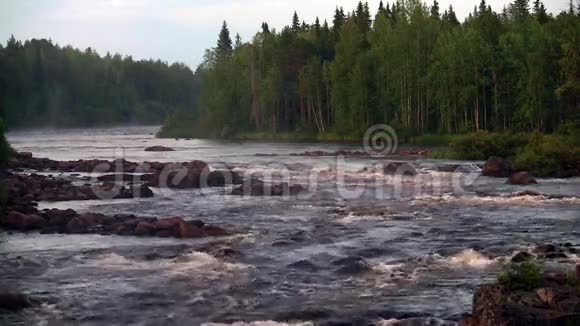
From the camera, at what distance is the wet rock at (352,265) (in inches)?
635

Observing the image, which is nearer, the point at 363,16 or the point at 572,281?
the point at 572,281

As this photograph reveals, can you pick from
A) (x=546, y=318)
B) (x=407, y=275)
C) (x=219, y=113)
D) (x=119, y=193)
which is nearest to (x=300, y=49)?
(x=219, y=113)

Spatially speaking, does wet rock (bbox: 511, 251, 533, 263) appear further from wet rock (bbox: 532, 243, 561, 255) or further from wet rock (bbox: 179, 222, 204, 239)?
wet rock (bbox: 179, 222, 204, 239)

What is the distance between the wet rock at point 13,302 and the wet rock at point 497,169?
92.4ft

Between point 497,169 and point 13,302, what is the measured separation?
93.9 feet

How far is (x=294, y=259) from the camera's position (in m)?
17.6

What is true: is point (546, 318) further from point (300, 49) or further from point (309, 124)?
point (300, 49)

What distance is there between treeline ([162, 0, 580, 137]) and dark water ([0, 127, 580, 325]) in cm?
2454

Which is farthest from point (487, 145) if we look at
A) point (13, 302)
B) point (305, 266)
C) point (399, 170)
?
point (13, 302)

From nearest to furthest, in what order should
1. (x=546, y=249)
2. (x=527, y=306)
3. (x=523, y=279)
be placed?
1. (x=527, y=306)
2. (x=523, y=279)
3. (x=546, y=249)

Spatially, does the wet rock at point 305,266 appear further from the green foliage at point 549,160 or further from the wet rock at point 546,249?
the green foliage at point 549,160

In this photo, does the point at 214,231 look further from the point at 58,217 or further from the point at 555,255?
the point at 555,255

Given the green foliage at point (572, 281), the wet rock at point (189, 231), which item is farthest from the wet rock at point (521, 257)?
the wet rock at point (189, 231)

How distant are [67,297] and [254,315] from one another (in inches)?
172
